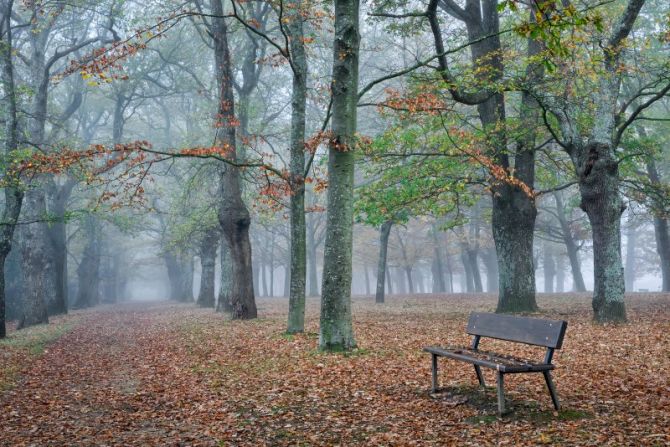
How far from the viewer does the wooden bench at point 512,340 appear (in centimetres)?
612

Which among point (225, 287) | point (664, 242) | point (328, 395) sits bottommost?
point (328, 395)

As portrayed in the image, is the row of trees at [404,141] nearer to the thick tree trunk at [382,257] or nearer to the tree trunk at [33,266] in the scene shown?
the tree trunk at [33,266]

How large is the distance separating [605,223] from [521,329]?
7.71 metres

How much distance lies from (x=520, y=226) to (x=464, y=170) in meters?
2.38

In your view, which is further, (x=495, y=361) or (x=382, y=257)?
(x=382, y=257)

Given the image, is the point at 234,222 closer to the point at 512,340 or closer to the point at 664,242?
the point at 512,340

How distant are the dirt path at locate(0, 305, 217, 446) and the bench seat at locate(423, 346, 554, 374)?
306 cm

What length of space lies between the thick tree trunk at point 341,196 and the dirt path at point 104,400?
2.71 m

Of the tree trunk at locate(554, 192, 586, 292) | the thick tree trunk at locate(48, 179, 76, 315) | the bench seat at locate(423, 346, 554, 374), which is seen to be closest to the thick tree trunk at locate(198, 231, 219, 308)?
the thick tree trunk at locate(48, 179, 76, 315)

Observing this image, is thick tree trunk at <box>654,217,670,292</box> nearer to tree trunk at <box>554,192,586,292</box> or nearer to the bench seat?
tree trunk at <box>554,192,586,292</box>

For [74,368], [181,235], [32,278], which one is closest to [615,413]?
[74,368]

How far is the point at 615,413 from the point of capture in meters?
6.21

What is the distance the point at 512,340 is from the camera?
704cm

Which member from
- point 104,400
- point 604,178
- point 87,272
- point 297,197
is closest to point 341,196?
point 297,197
